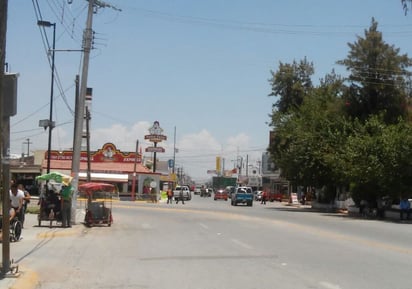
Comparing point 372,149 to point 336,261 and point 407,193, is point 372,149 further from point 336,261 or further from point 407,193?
point 336,261

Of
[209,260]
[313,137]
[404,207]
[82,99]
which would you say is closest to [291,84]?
[313,137]

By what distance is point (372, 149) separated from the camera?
40125mm

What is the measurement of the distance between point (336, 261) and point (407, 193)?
27.8m

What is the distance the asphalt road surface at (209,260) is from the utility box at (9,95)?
3.09 metres

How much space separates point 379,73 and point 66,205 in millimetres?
28258

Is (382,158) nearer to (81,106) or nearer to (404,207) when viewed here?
(404,207)

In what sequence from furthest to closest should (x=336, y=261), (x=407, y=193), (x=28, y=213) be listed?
(x=407, y=193) → (x=28, y=213) → (x=336, y=261)

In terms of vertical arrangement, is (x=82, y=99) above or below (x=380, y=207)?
above

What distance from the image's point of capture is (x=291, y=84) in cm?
6025

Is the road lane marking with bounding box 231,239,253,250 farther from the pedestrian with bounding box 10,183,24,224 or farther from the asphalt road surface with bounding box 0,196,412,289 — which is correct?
the pedestrian with bounding box 10,183,24,224

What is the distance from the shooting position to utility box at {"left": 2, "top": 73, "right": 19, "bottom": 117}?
444 inches

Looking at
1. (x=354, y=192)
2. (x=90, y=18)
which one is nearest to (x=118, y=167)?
(x=354, y=192)

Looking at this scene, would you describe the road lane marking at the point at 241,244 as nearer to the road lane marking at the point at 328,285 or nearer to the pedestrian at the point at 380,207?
the road lane marking at the point at 328,285

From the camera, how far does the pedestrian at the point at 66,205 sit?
2531 centimetres
